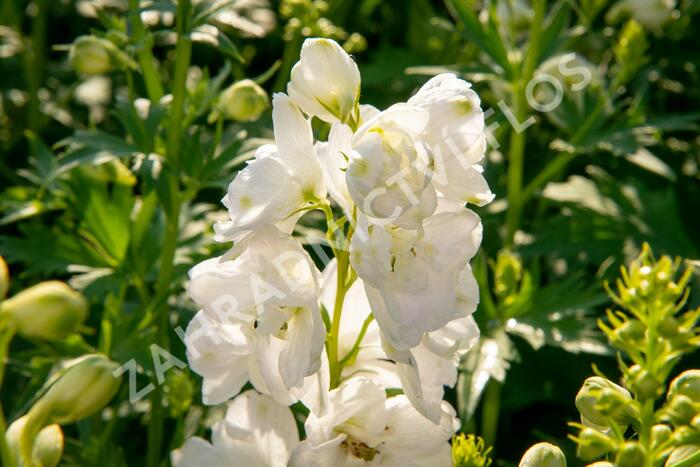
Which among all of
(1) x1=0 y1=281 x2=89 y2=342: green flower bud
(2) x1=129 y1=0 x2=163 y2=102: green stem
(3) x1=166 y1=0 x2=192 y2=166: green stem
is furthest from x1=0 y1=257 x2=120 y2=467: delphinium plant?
(2) x1=129 y1=0 x2=163 y2=102: green stem

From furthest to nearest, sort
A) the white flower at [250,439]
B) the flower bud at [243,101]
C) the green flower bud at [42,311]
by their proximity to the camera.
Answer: the flower bud at [243,101] → the white flower at [250,439] → the green flower bud at [42,311]

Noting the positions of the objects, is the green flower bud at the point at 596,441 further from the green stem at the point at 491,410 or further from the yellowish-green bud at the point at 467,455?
the green stem at the point at 491,410

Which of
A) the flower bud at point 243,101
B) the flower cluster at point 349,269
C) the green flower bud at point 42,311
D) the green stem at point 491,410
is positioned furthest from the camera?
the green stem at point 491,410

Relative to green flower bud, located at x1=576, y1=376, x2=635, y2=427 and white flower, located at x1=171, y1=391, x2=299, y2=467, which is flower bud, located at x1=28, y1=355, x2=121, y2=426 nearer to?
white flower, located at x1=171, y1=391, x2=299, y2=467

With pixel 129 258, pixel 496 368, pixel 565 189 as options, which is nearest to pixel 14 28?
pixel 129 258

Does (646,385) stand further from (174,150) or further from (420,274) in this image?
(174,150)

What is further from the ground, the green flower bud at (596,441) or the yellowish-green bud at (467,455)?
the green flower bud at (596,441)

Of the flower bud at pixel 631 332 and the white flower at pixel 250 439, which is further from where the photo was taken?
the white flower at pixel 250 439

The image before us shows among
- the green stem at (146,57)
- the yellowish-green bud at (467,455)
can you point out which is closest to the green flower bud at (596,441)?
the yellowish-green bud at (467,455)
